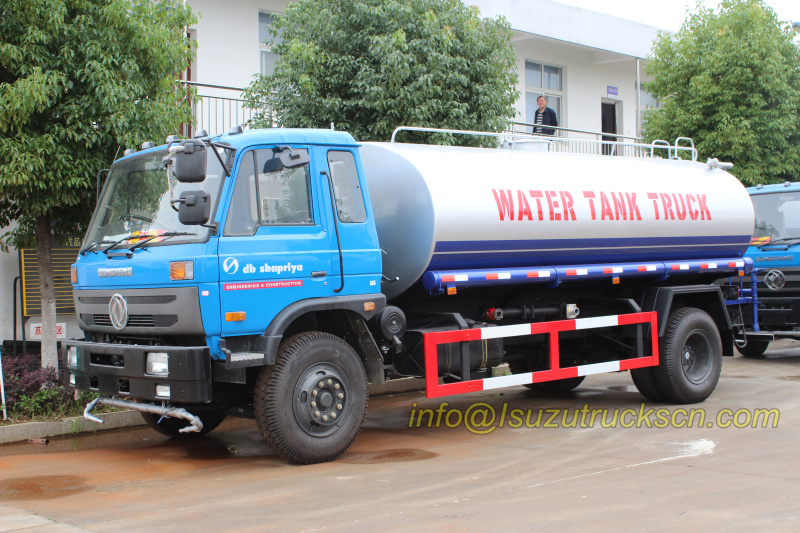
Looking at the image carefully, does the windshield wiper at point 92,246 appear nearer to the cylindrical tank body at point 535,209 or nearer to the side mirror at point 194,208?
the side mirror at point 194,208

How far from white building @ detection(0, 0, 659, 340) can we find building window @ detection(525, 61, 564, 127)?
24mm

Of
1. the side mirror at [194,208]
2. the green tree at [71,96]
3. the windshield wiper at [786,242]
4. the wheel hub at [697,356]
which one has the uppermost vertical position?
the green tree at [71,96]

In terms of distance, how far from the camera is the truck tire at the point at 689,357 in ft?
32.0

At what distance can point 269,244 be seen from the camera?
22.8ft

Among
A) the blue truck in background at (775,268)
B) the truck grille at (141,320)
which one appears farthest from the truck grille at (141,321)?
the blue truck in background at (775,268)

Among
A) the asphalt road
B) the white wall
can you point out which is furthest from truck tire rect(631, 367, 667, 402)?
the white wall

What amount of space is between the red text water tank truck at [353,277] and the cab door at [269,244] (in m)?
0.01

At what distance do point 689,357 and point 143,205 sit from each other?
20.7 ft

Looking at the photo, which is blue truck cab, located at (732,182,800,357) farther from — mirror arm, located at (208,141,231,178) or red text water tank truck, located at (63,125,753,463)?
mirror arm, located at (208,141,231,178)

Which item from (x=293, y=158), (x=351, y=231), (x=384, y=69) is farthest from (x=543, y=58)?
(x=293, y=158)

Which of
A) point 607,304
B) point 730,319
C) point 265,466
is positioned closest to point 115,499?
point 265,466

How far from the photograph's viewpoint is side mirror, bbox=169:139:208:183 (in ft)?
21.4

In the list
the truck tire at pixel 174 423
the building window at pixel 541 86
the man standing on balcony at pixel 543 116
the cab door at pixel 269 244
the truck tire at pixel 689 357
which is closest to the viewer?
the cab door at pixel 269 244

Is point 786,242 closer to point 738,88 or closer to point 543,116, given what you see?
point 738,88
